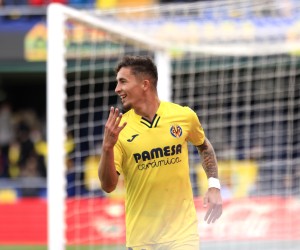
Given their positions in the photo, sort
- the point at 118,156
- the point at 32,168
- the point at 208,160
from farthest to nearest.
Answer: the point at 32,168
the point at 208,160
the point at 118,156

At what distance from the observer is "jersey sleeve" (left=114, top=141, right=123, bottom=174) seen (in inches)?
232

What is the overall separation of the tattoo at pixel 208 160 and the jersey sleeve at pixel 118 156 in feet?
2.27

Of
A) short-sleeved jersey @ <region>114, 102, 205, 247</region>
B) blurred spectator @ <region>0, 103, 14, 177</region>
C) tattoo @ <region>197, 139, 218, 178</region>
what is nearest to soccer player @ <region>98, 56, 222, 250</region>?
short-sleeved jersey @ <region>114, 102, 205, 247</region>

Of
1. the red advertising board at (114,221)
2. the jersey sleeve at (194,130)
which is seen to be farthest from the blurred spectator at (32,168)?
the jersey sleeve at (194,130)

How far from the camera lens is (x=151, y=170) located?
6.02 meters

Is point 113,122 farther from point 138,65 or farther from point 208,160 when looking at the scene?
point 208,160

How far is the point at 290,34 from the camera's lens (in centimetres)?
1245

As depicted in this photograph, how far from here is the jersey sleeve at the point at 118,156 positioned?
19.4 ft

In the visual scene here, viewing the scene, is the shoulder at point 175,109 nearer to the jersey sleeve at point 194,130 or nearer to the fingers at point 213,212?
the jersey sleeve at point 194,130

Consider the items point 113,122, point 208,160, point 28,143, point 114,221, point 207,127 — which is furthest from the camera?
point 28,143

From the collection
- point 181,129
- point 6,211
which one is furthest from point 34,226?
point 181,129

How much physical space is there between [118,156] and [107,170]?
322 mm

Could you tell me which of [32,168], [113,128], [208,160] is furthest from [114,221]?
[32,168]

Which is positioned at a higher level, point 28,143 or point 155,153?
point 155,153
